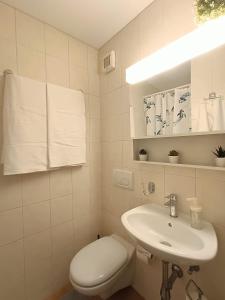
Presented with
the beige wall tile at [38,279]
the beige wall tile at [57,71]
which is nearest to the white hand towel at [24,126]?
the beige wall tile at [57,71]

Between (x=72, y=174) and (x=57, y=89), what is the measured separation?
0.72 meters

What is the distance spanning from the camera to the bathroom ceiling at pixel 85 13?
1187 millimetres

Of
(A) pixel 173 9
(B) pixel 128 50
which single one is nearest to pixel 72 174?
(B) pixel 128 50

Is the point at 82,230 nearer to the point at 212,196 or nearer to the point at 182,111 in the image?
the point at 212,196

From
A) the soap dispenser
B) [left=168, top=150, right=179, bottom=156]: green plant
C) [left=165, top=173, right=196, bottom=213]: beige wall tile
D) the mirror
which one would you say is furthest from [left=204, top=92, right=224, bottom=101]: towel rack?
the soap dispenser

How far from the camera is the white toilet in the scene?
3.35 ft

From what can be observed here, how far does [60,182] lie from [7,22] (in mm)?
1207

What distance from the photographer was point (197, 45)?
931mm

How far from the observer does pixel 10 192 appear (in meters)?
1.18

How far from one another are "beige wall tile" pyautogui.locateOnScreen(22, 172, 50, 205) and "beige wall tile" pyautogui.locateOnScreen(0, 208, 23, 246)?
97mm

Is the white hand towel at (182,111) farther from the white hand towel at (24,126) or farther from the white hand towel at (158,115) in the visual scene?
the white hand towel at (24,126)

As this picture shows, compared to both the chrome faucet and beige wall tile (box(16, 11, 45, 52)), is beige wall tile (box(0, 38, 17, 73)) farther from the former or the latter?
the chrome faucet

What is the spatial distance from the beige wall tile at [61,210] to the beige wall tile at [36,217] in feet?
0.16

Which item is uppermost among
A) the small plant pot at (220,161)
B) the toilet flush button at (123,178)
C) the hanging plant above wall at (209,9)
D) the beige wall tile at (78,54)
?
the beige wall tile at (78,54)
